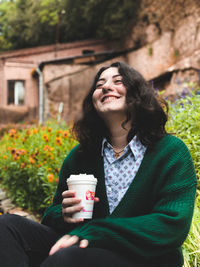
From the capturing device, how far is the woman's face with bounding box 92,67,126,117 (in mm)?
1772

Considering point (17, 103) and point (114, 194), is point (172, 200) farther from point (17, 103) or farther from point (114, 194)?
point (17, 103)

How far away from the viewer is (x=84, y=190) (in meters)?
1.42

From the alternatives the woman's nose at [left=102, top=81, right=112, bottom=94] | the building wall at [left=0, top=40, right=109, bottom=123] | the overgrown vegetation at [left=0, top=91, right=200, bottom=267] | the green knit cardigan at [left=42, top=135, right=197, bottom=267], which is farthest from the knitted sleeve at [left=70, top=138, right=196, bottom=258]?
the building wall at [left=0, top=40, right=109, bottom=123]

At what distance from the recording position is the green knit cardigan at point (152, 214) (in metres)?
1.25

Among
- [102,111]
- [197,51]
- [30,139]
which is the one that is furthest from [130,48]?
[102,111]

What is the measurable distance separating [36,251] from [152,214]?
66 cm

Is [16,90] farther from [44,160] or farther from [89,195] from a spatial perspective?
[89,195]

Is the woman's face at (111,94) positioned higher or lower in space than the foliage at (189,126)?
higher

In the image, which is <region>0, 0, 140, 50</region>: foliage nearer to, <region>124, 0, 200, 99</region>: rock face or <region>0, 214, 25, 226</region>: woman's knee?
<region>124, 0, 200, 99</region>: rock face

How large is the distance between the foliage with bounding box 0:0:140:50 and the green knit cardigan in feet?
46.5

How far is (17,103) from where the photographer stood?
17766 millimetres

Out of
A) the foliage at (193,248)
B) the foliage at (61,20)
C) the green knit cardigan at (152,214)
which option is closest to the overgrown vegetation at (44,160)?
the foliage at (193,248)

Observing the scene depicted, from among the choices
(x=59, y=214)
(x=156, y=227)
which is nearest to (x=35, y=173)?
(x=59, y=214)

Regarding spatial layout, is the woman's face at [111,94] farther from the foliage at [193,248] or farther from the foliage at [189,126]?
the foliage at [189,126]
